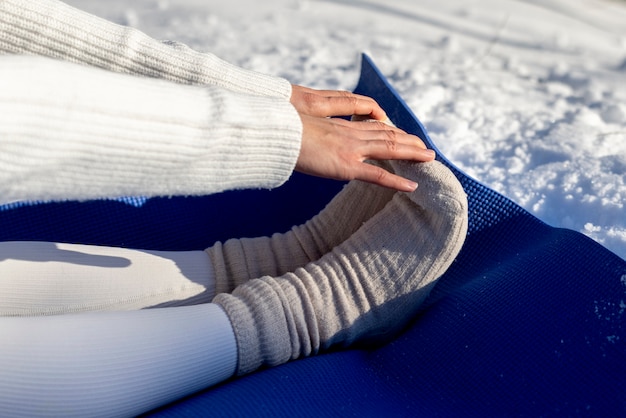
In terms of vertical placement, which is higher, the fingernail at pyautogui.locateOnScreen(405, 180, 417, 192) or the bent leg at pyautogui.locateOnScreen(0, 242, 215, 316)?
the fingernail at pyautogui.locateOnScreen(405, 180, 417, 192)

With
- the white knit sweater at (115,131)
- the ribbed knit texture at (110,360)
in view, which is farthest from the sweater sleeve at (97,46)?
the ribbed knit texture at (110,360)

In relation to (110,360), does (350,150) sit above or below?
above

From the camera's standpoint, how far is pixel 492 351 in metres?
0.87

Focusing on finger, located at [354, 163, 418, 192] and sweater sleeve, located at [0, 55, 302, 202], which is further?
finger, located at [354, 163, 418, 192]

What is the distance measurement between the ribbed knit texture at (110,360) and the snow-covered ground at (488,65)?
691mm

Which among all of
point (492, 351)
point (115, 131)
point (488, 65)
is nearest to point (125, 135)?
point (115, 131)

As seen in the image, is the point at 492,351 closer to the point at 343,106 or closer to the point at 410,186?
the point at 410,186

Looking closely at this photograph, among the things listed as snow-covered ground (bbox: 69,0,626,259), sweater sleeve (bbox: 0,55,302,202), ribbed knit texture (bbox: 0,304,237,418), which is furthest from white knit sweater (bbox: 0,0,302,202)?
snow-covered ground (bbox: 69,0,626,259)

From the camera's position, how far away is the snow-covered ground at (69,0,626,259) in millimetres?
1385

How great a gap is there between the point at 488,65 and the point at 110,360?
1480 millimetres

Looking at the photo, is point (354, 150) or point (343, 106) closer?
point (354, 150)

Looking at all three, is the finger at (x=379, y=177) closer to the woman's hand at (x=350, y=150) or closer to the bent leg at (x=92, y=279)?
the woman's hand at (x=350, y=150)

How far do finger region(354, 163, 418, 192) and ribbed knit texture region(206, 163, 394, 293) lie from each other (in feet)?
0.50

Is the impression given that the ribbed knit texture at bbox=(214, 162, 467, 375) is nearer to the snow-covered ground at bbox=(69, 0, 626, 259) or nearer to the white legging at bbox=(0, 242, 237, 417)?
the white legging at bbox=(0, 242, 237, 417)
